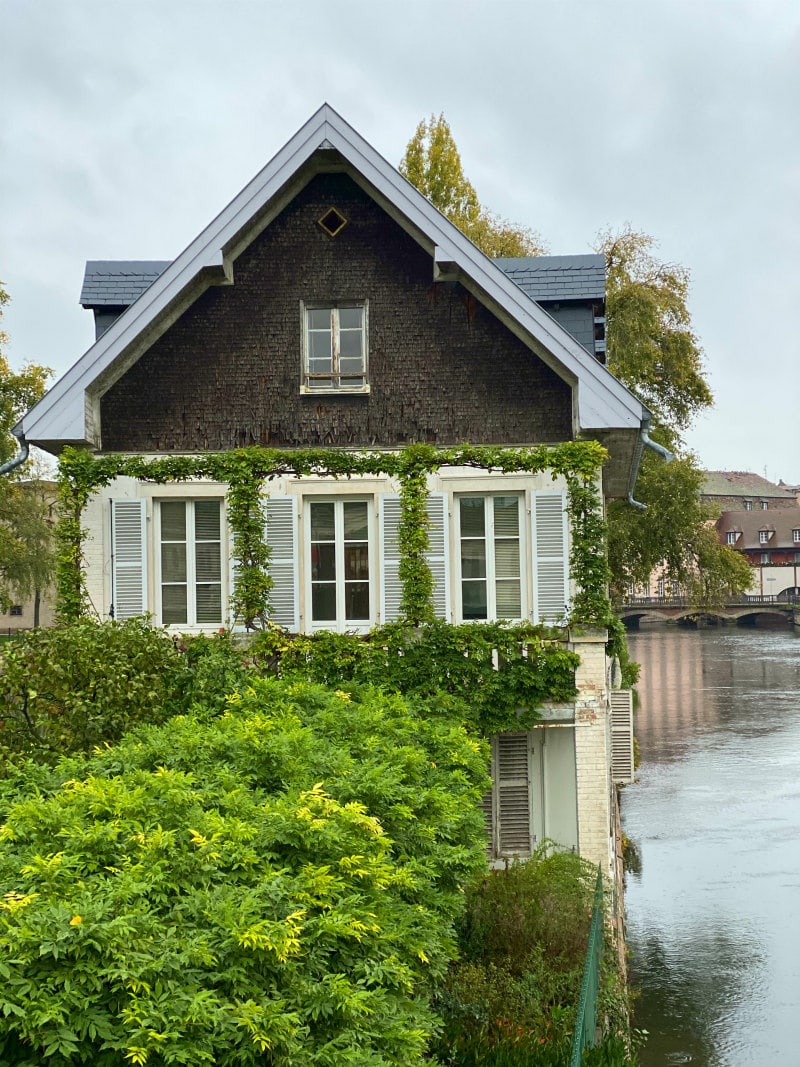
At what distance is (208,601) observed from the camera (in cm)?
1522

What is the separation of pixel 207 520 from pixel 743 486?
5754 inches

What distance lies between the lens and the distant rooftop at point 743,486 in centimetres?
14974

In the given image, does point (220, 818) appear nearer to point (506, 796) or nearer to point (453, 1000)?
point (453, 1000)

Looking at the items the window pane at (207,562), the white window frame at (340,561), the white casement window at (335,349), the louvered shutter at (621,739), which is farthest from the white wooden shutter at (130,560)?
the louvered shutter at (621,739)

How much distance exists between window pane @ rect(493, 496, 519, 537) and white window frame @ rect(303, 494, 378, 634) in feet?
5.08

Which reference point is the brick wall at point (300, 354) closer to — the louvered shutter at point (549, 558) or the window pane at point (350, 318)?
the window pane at point (350, 318)

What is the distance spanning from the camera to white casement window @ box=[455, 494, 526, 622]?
15.0m

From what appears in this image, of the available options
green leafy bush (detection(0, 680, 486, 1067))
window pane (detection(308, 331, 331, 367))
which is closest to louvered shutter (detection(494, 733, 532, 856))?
window pane (detection(308, 331, 331, 367))

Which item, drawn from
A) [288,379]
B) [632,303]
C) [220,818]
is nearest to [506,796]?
[288,379]

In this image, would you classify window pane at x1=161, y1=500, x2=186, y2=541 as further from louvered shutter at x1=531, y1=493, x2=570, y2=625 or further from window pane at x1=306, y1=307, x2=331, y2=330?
louvered shutter at x1=531, y1=493, x2=570, y2=625

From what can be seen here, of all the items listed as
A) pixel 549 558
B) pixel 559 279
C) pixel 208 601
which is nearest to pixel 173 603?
pixel 208 601

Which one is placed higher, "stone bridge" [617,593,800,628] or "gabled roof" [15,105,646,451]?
"gabled roof" [15,105,646,451]

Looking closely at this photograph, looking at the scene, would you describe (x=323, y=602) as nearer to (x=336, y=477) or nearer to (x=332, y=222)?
(x=336, y=477)

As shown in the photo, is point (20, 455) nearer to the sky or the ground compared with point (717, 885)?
nearer to the sky
